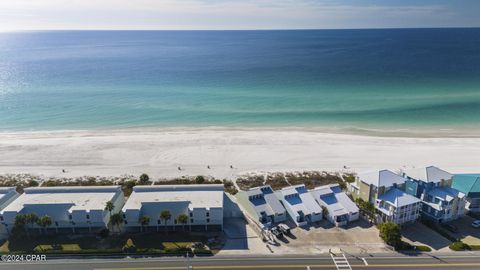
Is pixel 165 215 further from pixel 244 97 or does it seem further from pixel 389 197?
pixel 244 97

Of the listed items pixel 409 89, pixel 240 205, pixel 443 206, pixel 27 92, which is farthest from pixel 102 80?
pixel 443 206

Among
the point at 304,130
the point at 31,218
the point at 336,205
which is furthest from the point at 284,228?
the point at 304,130

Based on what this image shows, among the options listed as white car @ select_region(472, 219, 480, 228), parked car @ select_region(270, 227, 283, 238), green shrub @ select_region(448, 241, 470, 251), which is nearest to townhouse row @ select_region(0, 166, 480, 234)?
parked car @ select_region(270, 227, 283, 238)

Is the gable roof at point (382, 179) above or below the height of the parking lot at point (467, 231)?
above

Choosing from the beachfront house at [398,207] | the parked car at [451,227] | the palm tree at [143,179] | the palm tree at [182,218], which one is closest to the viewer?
the palm tree at [182,218]

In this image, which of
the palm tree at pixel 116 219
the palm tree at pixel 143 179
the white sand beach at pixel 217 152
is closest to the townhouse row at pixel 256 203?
the palm tree at pixel 116 219

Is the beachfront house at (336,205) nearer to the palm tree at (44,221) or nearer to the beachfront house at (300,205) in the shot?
the beachfront house at (300,205)
